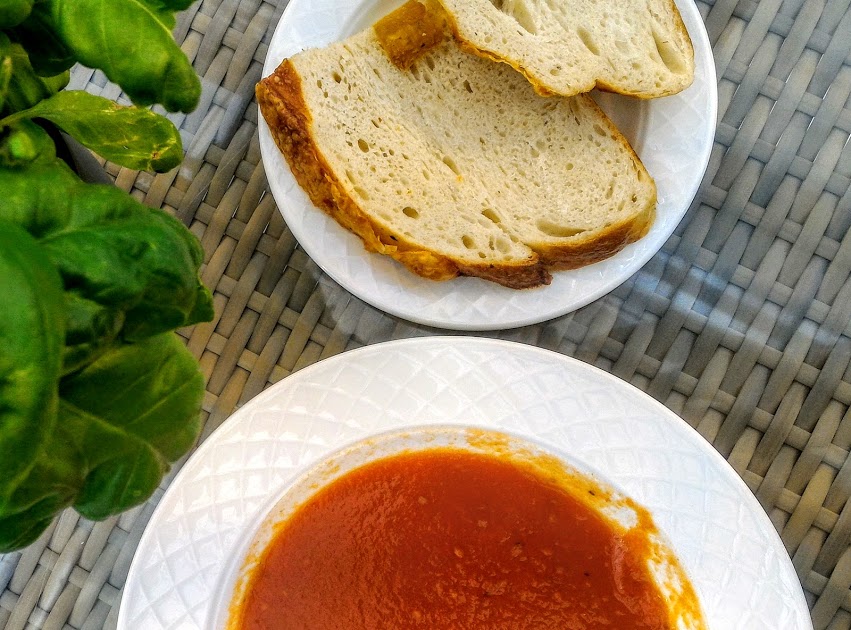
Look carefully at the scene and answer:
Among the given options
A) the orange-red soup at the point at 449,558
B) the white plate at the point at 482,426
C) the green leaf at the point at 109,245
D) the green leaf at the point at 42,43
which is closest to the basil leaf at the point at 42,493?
the green leaf at the point at 109,245

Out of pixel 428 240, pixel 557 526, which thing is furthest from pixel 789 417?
pixel 428 240

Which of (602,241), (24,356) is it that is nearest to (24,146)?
(24,356)

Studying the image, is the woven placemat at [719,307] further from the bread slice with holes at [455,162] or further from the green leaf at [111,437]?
the green leaf at [111,437]

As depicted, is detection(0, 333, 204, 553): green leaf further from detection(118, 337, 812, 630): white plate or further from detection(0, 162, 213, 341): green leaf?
detection(118, 337, 812, 630): white plate

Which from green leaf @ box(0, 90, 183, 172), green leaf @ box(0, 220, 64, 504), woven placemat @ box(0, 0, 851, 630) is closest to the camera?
green leaf @ box(0, 220, 64, 504)

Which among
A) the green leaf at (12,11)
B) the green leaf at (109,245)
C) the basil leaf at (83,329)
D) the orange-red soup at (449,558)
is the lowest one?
the orange-red soup at (449,558)

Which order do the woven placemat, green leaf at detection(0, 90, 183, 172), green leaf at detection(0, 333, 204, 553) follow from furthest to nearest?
1. the woven placemat
2. green leaf at detection(0, 90, 183, 172)
3. green leaf at detection(0, 333, 204, 553)

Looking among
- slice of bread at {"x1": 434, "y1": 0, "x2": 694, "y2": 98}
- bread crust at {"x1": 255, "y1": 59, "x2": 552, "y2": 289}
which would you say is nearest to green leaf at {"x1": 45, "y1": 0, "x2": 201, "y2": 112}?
bread crust at {"x1": 255, "y1": 59, "x2": 552, "y2": 289}
